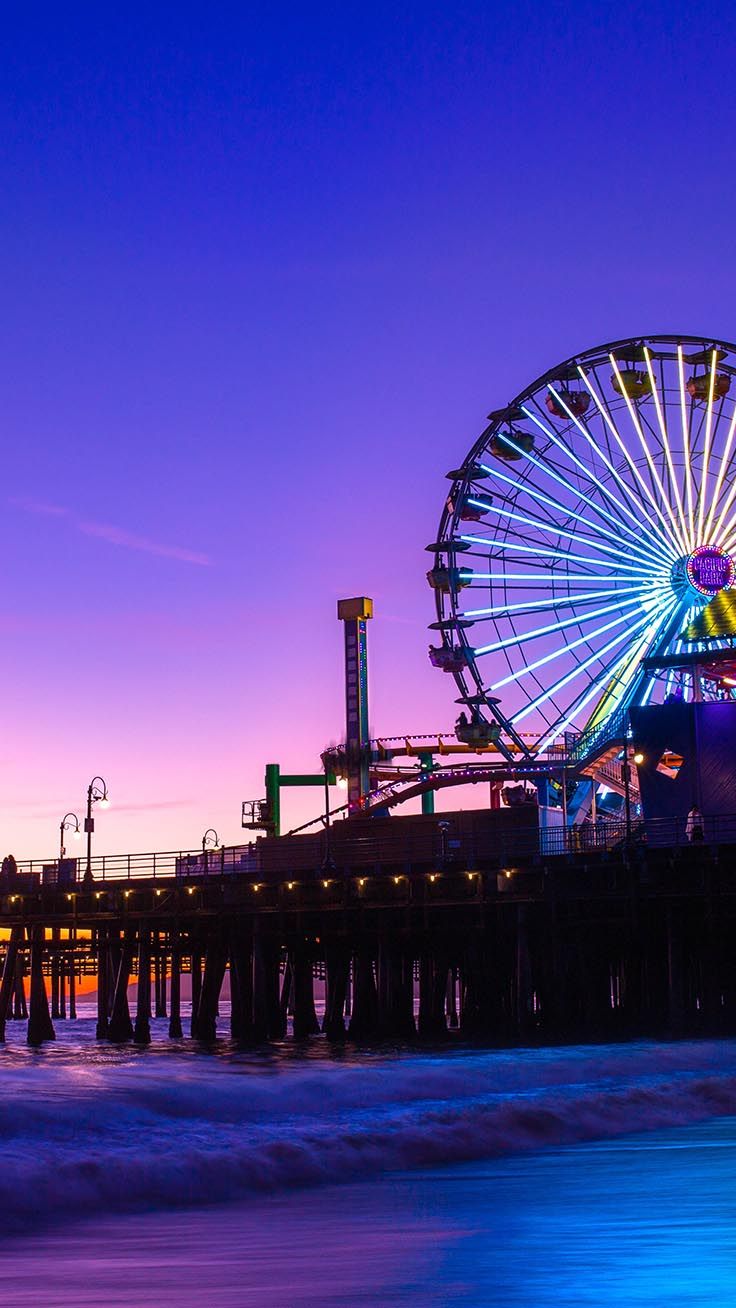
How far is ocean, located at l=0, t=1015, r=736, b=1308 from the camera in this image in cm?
1038

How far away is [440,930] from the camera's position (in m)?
46.1

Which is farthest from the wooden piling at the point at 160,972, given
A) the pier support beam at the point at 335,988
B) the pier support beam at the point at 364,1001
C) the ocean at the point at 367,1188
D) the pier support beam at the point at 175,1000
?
the ocean at the point at 367,1188

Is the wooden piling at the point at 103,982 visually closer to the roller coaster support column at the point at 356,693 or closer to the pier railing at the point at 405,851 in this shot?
the pier railing at the point at 405,851

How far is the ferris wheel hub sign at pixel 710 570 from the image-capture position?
55781 mm

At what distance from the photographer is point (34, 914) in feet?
171

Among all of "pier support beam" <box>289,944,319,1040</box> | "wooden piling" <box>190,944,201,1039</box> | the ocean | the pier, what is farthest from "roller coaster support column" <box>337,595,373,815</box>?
the ocean

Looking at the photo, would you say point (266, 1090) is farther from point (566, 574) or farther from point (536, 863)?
point (566, 574)

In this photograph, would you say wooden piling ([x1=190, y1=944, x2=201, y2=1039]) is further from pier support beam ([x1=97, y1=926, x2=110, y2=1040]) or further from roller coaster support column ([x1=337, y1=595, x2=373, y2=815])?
roller coaster support column ([x1=337, y1=595, x2=373, y2=815])

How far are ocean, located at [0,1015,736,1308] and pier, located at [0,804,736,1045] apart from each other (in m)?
14.1

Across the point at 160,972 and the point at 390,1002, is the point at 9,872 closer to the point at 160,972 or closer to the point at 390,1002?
the point at 160,972

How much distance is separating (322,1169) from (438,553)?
44.9 metres

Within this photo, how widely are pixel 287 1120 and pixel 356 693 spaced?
68812 mm

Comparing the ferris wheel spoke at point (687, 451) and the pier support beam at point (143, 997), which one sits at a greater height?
the ferris wheel spoke at point (687, 451)

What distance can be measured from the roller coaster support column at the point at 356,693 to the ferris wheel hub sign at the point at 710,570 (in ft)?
112
